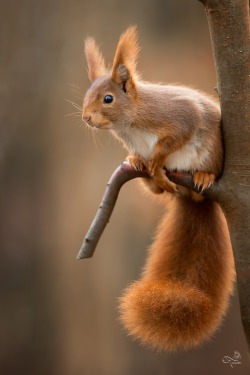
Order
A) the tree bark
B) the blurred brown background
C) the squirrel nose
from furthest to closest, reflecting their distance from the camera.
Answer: the blurred brown background, the squirrel nose, the tree bark

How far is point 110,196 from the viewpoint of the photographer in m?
1.39

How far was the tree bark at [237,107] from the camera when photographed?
134cm

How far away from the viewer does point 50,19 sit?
2762mm

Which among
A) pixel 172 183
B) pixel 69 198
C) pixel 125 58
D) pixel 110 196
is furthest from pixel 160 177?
pixel 69 198

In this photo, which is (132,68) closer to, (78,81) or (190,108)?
(190,108)

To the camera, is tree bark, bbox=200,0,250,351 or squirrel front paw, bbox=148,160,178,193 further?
squirrel front paw, bbox=148,160,178,193

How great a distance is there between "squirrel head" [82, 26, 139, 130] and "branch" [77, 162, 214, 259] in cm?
11

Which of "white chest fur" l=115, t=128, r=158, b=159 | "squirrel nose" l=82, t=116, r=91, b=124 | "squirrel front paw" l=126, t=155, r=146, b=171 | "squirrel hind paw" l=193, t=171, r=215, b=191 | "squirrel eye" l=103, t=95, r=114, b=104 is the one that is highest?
"squirrel eye" l=103, t=95, r=114, b=104

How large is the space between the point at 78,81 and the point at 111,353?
42.2 inches

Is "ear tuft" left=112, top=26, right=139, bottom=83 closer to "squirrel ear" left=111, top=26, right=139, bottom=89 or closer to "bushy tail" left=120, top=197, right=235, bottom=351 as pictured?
"squirrel ear" left=111, top=26, right=139, bottom=89

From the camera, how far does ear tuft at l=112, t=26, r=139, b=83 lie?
1.43 metres

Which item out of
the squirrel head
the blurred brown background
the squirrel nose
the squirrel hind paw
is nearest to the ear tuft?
the squirrel head

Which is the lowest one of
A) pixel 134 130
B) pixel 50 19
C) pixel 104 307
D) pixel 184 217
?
pixel 104 307

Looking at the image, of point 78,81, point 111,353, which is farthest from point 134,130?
point 111,353
